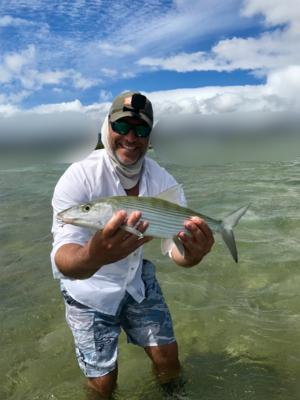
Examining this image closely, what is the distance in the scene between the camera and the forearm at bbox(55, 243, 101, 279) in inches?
139

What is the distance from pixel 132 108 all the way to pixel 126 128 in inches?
6.9

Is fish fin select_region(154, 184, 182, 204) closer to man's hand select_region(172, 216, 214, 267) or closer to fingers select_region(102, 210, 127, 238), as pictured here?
man's hand select_region(172, 216, 214, 267)

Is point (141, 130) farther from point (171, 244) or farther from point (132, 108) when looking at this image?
point (171, 244)

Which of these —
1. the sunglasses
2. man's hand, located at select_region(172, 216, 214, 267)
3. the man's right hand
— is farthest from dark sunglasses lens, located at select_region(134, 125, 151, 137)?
the man's right hand

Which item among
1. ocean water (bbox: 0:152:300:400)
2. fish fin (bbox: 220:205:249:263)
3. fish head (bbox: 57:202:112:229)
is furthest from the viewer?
ocean water (bbox: 0:152:300:400)

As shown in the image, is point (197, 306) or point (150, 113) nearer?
point (150, 113)

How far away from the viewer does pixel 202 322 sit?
275 inches

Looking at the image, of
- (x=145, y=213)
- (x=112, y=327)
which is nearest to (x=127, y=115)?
(x=145, y=213)

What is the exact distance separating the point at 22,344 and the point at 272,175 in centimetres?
2002

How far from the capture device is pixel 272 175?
81.5 feet

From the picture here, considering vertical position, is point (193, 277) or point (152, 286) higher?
point (152, 286)

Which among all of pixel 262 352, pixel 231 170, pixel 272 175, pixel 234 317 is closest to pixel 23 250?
pixel 234 317

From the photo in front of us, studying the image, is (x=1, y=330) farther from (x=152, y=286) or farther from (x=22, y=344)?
(x=152, y=286)

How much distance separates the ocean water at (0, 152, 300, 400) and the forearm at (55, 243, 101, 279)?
203 centimetres
